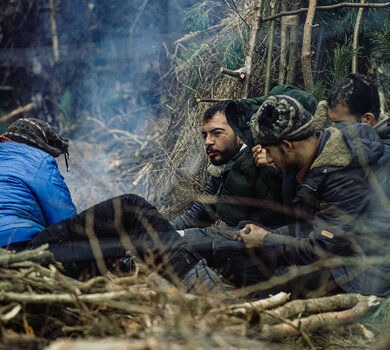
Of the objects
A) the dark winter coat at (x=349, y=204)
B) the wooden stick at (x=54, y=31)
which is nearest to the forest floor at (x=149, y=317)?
the dark winter coat at (x=349, y=204)

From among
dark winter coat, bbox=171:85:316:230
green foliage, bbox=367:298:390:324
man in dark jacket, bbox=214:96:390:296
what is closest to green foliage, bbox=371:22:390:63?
dark winter coat, bbox=171:85:316:230

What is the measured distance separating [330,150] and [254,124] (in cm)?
A: 50

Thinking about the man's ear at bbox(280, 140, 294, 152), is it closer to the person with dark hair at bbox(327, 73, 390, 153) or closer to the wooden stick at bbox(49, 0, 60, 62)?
the person with dark hair at bbox(327, 73, 390, 153)

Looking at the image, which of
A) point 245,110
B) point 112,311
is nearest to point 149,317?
point 112,311

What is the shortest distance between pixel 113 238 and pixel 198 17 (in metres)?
4.81

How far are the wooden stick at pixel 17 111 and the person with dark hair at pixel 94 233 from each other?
24.8 feet

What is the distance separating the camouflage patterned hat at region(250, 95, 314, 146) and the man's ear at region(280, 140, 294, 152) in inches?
1.0

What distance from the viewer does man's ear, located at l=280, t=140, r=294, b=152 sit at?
2887 millimetres

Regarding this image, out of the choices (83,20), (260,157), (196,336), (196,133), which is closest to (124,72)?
(83,20)

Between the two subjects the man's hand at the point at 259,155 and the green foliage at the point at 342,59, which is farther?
the green foliage at the point at 342,59

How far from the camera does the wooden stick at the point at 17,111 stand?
10.1 meters

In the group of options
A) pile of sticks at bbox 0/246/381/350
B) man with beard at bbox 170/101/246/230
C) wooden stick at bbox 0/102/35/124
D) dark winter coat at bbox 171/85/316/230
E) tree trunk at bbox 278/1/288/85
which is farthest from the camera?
wooden stick at bbox 0/102/35/124

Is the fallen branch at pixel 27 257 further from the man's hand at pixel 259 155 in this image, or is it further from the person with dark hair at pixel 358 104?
the person with dark hair at pixel 358 104

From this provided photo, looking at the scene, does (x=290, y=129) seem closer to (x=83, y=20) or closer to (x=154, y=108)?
(x=154, y=108)
